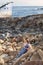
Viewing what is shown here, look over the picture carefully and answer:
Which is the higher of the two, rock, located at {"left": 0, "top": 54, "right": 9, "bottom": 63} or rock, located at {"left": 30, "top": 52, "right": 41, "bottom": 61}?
rock, located at {"left": 30, "top": 52, "right": 41, "bottom": 61}

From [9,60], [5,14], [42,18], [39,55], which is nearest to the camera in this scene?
[39,55]

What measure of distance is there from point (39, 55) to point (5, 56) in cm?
147

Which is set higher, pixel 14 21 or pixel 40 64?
pixel 40 64

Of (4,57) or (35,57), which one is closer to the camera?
(35,57)

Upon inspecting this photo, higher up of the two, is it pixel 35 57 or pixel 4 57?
pixel 35 57

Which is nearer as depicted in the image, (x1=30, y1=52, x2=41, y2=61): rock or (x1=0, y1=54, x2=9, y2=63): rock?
(x1=30, y1=52, x2=41, y2=61): rock

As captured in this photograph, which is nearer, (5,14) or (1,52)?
(1,52)

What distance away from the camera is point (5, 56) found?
20.6 feet

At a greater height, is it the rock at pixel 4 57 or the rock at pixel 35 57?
the rock at pixel 35 57

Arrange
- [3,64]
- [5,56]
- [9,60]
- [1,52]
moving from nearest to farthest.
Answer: [3,64] → [9,60] → [5,56] → [1,52]

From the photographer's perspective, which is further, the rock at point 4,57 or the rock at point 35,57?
the rock at point 4,57

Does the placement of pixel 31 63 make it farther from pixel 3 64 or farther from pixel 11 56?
pixel 11 56

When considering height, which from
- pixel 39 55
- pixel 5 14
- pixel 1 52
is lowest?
pixel 5 14

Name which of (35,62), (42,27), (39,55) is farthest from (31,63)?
(42,27)
